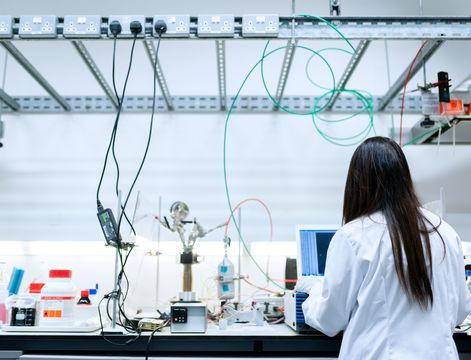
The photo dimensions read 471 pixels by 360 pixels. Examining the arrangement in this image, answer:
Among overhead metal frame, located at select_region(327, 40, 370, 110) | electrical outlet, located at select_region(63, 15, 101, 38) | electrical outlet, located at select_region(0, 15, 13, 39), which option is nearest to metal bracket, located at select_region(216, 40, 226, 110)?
electrical outlet, located at select_region(63, 15, 101, 38)

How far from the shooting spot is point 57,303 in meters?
1.42

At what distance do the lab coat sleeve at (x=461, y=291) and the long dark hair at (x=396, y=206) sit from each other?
→ 0.40ft

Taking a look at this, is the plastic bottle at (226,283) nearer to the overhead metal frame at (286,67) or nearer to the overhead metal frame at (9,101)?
the overhead metal frame at (286,67)

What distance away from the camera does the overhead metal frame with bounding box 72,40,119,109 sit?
5.93 ft

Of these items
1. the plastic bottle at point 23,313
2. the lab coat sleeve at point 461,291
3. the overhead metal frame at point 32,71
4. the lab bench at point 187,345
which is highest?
the overhead metal frame at point 32,71

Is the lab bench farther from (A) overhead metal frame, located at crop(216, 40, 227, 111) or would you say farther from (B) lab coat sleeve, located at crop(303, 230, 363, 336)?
(A) overhead metal frame, located at crop(216, 40, 227, 111)

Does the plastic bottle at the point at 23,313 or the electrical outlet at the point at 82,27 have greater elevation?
the electrical outlet at the point at 82,27

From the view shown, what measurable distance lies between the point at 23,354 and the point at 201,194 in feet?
3.92

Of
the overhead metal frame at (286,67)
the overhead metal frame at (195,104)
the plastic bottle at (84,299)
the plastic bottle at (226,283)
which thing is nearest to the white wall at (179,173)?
the overhead metal frame at (195,104)

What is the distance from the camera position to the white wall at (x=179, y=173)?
2.27 metres

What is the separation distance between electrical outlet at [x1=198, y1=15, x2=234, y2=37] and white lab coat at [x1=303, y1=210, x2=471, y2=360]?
2.91 feet

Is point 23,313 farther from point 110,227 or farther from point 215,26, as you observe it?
point 215,26

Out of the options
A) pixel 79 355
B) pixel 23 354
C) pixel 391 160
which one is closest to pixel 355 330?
pixel 391 160

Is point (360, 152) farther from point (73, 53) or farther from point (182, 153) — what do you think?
point (73, 53)
